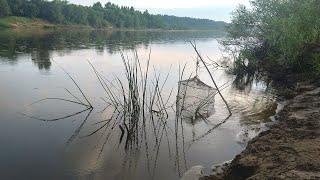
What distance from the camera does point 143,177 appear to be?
10.6 metres

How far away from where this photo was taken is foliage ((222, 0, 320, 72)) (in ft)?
82.1

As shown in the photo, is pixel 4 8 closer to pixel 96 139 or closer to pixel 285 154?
pixel 96 139

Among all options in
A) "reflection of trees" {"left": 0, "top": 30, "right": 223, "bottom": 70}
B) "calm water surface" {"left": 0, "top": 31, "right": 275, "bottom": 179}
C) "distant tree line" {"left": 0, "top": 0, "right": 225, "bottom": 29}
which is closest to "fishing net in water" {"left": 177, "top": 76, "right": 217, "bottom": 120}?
"calm water surface" {"left": 0, "top": 31, "right": 275, "bottom": 179}

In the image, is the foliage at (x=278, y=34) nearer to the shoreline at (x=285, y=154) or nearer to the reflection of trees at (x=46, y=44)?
the shoreline at (x=285, y=154)

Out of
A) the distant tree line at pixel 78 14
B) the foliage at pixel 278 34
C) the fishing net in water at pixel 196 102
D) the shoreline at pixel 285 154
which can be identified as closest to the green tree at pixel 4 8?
the distant tree line at pixel 78 14

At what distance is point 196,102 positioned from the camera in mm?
18125

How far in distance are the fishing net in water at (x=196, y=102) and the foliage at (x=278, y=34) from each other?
21.4 ft

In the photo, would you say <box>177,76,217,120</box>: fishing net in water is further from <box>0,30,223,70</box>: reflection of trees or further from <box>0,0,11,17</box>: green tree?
<box>0,0,11,17</box>: green tree

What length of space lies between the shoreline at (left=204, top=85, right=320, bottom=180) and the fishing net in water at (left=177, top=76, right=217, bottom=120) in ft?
14.2

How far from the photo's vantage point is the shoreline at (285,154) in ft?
26.4

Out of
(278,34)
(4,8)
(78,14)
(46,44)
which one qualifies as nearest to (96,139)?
(278,34)

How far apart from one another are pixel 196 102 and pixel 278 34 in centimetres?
1427

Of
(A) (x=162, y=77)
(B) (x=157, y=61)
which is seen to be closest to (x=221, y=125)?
(A) (x=162, y=77)

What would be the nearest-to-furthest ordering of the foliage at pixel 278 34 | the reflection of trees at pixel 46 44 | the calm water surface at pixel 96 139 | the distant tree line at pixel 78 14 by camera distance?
1. the calm water surface at pixel 96 139
2. the foliage at pixel 278 34
3. the reflection of trees at pixel 46 44
4. the distant tree line at pixel 78 14
